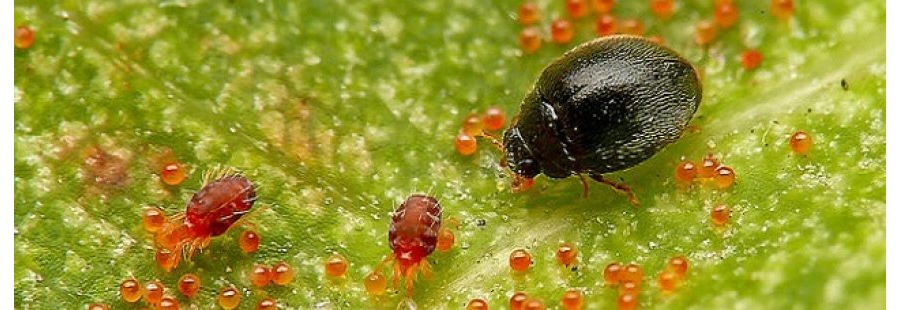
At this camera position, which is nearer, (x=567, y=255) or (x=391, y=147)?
(x=567, y=255)

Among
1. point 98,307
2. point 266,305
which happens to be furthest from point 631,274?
point 98,307

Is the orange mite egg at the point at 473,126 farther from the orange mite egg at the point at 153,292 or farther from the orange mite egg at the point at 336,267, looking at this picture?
the orange mite egg at the point at 153,292

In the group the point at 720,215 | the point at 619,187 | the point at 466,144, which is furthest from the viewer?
the point at 466,144

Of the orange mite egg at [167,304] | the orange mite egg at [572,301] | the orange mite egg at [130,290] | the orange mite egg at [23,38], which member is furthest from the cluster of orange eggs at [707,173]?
the orange mite egg at [23,38]

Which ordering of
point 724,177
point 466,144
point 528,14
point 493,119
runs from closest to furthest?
point 724,177, point 466,144, point 493,119, point 528,14

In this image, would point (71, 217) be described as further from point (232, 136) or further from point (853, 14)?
point (853, 14)

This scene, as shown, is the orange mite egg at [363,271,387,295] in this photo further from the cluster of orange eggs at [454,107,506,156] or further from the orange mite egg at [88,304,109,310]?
the orange mite egg at [88,304,109,310]

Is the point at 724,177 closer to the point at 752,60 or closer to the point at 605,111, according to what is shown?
the point at 605,111
